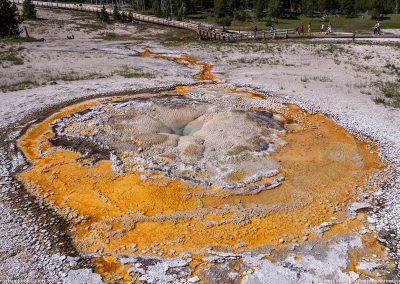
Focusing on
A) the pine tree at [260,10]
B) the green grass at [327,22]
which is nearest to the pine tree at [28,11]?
the green grass at [327,22]

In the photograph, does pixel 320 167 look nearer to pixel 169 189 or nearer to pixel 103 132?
pixel 169 189

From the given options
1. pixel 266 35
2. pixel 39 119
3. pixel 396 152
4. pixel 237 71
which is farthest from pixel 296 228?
pixel 266 35

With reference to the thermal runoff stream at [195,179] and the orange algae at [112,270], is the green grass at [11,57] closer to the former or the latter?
the thermal runoff stream at [195,179]

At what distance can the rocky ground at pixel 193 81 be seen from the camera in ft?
26.9

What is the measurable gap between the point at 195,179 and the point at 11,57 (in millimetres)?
20782

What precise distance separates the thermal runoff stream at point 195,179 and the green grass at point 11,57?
11300mm

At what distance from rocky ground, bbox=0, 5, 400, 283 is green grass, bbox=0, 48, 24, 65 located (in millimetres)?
78

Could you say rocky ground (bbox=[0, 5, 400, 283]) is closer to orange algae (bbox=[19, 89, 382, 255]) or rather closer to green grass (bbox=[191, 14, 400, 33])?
orange algae (bbox=[19, 89, 382, 255])

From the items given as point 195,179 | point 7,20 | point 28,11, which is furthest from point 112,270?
point 28,11

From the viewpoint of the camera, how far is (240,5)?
74875 mm

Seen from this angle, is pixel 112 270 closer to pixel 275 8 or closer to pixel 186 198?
pixel 186 198

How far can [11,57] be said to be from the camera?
25844 millimetres

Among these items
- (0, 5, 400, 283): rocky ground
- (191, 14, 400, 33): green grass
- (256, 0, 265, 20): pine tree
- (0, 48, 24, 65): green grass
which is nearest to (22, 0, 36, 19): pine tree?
(0, 5, 400, 283): rocky ground

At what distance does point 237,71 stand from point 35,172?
15.9 metres
